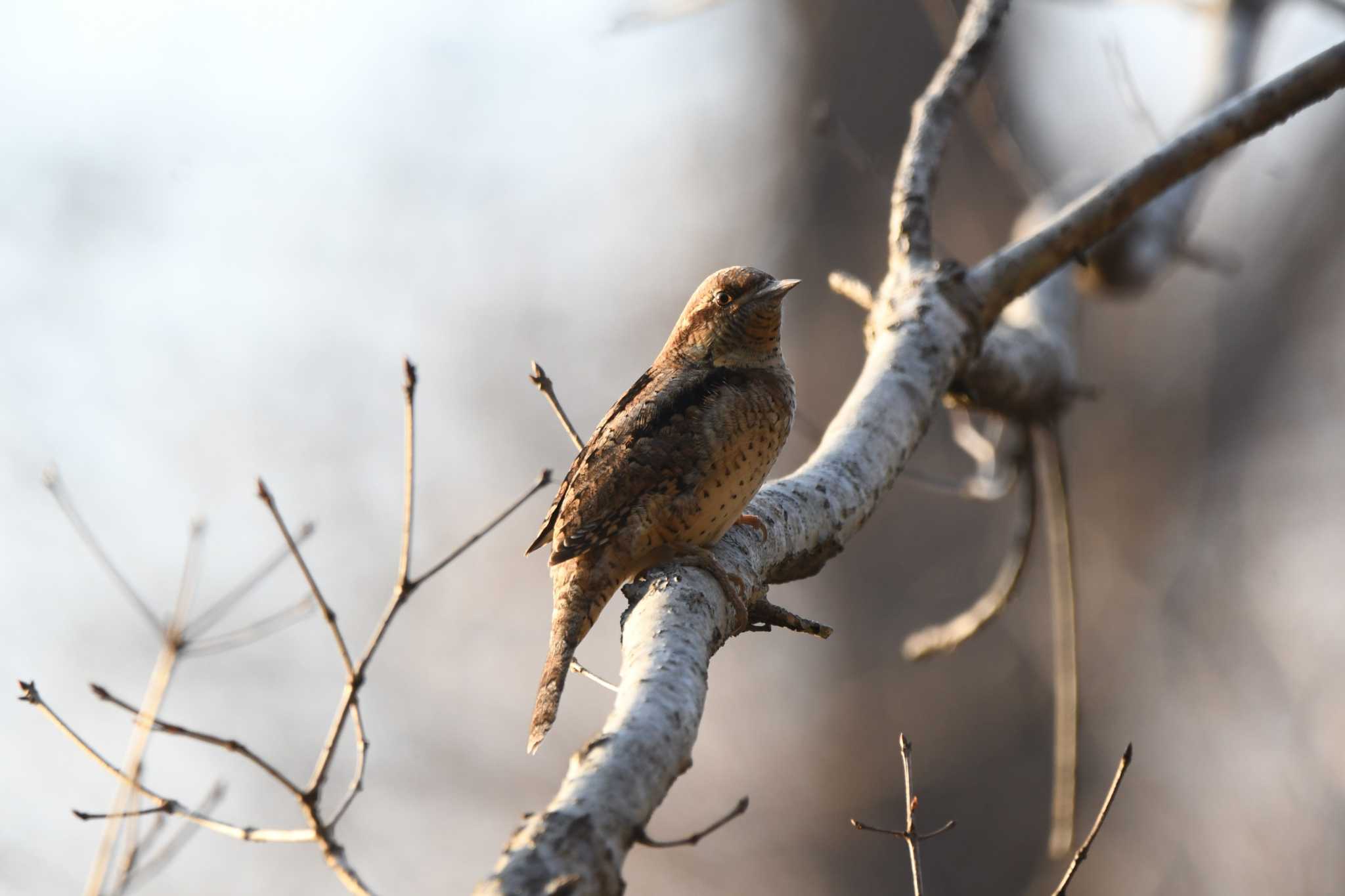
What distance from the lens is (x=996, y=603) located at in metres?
4.41

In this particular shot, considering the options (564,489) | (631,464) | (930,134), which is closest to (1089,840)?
(631,464)

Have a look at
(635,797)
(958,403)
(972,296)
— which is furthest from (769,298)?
(635,797)

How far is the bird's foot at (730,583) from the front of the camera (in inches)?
92.7

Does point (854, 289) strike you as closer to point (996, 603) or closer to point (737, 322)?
point (737, 322)

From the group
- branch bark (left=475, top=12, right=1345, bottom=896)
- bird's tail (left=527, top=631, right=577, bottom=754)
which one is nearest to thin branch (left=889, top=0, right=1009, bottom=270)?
branch bark (left=475, top=12, right=1345, bottom=896)

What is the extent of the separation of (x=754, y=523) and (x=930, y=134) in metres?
1.61

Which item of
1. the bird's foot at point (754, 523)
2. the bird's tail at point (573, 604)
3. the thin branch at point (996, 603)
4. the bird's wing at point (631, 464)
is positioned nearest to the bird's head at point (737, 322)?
the bird's wing at point (631, 464)

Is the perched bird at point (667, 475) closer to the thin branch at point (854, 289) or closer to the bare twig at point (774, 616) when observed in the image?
the bare twig at point (774, 616)

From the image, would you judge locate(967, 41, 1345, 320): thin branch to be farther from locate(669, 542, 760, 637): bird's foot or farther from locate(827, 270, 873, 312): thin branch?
locate(669, 542, 760, 637): bird's foot

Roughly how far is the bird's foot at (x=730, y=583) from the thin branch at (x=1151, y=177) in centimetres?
139

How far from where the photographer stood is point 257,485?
8.00 ft

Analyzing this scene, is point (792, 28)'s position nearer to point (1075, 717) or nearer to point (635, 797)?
point (1075, 717)

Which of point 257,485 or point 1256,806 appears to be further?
point 1256,806

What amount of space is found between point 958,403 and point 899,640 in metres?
4.96
